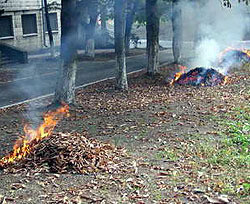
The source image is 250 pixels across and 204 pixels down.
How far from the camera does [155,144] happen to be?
8.49 m

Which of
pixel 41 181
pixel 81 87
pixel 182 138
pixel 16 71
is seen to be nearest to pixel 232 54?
pixel 81 87

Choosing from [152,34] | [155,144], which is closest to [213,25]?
[152,34]

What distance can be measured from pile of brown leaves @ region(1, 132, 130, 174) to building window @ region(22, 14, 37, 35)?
24410 millimetres

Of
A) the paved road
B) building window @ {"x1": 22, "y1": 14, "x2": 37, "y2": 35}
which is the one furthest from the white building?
the paved road

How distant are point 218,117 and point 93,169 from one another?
4.61m

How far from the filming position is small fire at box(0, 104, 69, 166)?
7.41m

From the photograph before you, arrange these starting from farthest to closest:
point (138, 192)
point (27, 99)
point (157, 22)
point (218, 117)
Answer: point (157, 22), point (27, 99), point (218, 117), point (138, 192)

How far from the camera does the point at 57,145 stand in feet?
23.3

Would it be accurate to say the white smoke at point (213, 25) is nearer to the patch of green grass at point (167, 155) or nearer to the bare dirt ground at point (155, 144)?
the bare dirt ground at point (155, 144)

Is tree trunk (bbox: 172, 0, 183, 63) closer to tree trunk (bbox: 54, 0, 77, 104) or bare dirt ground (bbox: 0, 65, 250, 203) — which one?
bare dirt ground (bbox: 0, 65, 250, 203)

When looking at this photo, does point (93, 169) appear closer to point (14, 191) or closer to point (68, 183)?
point (68, 183)

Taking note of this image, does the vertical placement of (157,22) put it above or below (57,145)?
above

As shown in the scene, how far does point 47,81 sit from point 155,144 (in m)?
10.2

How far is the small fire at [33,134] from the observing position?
7.41m
